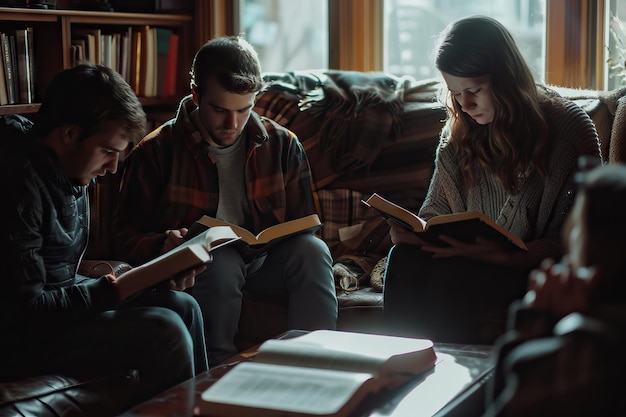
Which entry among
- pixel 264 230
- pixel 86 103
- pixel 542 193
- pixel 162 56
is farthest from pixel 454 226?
pixel 162 56

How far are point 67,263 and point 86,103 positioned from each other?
1.22 ft

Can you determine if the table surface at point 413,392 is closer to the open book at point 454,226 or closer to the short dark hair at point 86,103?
the open book at point 454,226

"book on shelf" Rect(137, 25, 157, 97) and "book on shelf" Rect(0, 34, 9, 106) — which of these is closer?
"book on shelf" Rect(0, 34, 9, 106)

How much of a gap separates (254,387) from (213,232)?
53 cm

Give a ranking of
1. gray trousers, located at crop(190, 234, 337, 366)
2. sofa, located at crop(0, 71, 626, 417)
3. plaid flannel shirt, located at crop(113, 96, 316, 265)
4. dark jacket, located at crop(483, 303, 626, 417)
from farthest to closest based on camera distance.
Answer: sofa, located at crop(0, 71, 626, 417)
plaid flannel shirt, located at crop(113, 96, 316, 265)
gray trousers, located at crop(190, 234, 337, 366)
dark jacket, located at crop(483, 303, 626, 417)

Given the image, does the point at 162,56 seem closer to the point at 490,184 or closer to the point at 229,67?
the point at 229,67

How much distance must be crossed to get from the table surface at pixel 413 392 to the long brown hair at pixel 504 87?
60 cm

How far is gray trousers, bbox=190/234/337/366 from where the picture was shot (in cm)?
250

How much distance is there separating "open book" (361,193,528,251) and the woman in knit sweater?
2cm

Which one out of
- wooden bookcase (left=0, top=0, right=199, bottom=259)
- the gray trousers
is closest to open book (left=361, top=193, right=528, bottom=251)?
the gray trousers

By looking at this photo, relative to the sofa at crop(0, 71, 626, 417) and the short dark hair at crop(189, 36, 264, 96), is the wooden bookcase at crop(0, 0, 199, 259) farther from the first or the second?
the short dark hair at crop(189, 36, 264, 96)

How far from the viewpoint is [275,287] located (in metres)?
2.62

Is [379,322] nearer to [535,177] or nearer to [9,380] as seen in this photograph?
[535,177]

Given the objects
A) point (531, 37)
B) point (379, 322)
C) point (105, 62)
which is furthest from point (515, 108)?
point (105, 62)
